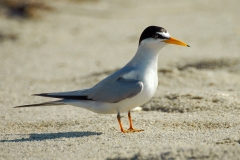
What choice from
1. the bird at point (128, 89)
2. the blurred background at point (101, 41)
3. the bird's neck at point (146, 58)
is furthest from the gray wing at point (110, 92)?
the blurred background at point (101, 41)

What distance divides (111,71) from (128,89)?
2.74m

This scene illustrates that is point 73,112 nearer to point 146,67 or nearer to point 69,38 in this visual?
point 146,67

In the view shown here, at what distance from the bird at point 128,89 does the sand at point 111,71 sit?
0.81 feet

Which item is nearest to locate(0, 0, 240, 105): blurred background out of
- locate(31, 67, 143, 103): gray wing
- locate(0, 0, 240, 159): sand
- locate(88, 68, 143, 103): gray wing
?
locate(0, 0, 240, 159): sand

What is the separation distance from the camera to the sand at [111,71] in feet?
14.3

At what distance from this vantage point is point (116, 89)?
4.99 m

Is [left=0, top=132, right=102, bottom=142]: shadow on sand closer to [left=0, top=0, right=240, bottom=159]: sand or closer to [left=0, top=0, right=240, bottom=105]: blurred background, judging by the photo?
[left=0, top=0, right=240, bottom=159]: sand

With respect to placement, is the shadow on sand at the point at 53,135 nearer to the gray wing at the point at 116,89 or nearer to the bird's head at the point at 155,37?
the gray wing at the point at 116,89

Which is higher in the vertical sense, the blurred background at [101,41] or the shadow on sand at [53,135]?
the blurred background at [101,41]

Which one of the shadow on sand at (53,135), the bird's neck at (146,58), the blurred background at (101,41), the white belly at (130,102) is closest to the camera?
the shadow on sand at (53,135)

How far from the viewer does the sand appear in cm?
435

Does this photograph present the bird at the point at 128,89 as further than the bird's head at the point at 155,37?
No

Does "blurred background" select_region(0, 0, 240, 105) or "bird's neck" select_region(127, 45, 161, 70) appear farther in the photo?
"blurred background" select_region(0, 0, 240, 105)

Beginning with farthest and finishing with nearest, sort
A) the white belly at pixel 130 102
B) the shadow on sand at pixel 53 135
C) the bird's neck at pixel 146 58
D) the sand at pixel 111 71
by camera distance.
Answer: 1. the bird's neck at pixel 146 58
2. the white belly at pixel 130 102
3. the shadow on sand at pixel 53 135
4. the sand at pixel 111 71
